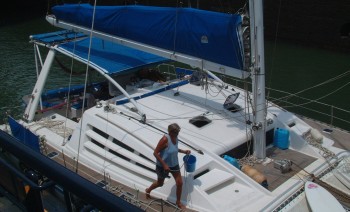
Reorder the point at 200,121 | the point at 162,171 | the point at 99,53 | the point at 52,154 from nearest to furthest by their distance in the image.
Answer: the point at 162,171
the point at 200,121
the point at 52,154
the point at 99,53

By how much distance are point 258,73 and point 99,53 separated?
5.16 metres

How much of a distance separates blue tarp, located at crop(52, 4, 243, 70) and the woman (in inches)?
82.1

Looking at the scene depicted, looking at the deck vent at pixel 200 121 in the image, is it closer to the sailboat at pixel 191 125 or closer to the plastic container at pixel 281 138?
the sailboat at pixel 191 125

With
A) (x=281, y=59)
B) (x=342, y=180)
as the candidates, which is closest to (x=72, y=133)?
(x=342, y=180)

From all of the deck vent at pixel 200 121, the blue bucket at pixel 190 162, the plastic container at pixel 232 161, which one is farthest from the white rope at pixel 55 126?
the plastic container at pixel 232 161

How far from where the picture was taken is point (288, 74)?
21.1 metres

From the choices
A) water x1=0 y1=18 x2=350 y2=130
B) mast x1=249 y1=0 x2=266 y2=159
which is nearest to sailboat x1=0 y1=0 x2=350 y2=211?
mast x1=249 y1=0 x2=266 y2=159

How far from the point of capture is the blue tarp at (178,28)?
7.86 meters

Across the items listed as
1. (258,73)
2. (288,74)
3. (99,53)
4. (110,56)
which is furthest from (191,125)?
(288,74)

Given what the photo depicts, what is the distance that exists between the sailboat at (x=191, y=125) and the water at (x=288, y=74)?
5991 millimetres

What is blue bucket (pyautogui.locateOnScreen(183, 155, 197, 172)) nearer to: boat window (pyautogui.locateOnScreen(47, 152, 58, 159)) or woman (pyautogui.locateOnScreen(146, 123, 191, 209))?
woman (pyautogui.locateOnScreen(146, 123, 191, 209))

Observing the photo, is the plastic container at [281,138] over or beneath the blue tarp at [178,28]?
beneath

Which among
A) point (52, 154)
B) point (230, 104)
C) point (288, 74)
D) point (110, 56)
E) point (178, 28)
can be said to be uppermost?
point (178, 28)

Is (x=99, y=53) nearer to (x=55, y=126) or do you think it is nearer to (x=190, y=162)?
(x=55, y=126)
